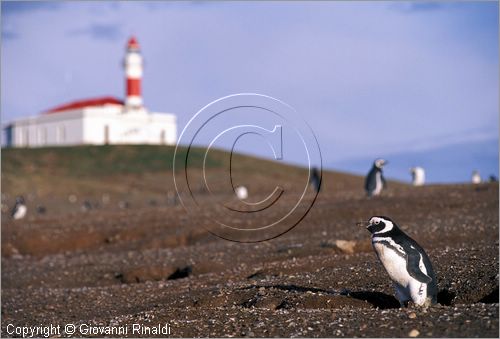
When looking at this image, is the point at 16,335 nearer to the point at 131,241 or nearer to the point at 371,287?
the point at 371,287

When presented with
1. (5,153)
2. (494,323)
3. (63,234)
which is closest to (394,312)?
(494,323)

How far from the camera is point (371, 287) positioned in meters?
11.7

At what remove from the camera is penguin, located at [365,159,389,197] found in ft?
85.6

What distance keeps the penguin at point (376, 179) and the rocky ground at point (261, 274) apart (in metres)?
0.48

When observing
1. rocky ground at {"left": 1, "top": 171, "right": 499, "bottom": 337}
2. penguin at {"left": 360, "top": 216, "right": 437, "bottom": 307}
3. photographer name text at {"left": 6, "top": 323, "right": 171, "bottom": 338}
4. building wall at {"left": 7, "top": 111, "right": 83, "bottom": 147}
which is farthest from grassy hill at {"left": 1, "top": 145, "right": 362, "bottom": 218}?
penguin at {"left": 360, "top": 216, "right": 437, "bottom": 307}

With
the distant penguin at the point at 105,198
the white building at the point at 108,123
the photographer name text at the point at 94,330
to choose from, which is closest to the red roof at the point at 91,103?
the white building at the point at 108,123

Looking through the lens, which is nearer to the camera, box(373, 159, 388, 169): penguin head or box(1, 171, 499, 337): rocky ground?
box(1, 171, 499, 337): rocky ground

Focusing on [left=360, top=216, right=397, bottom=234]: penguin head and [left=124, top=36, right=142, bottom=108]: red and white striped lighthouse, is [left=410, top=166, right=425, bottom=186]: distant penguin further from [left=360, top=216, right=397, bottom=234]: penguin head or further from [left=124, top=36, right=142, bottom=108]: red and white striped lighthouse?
[left=124, top=36, right=142, bottom=108]: red and white striped lighthouse

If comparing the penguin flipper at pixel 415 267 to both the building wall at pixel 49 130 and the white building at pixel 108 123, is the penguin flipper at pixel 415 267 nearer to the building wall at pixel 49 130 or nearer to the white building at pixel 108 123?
the white building at pixel 108 123

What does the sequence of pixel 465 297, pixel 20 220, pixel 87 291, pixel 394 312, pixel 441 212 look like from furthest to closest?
pixel 20 220 → pixel 441 212 → pixel 87 291 → pixel 465 297 → pixel 394 312

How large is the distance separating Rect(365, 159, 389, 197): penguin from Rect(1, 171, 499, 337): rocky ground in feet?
1.57

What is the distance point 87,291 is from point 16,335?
12.4ft

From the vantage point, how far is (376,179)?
26062 mm

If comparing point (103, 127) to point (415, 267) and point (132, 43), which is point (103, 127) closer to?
point (132, 43)
